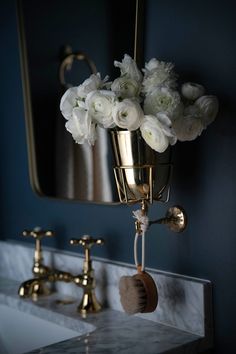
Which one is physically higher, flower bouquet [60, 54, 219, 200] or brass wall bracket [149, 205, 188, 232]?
flower bouquet [60, 54, 219, 200]

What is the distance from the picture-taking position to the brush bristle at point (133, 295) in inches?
47.3

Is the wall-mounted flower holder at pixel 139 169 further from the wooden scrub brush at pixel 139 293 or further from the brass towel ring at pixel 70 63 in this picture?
the brass towel ring at pixel 70 63

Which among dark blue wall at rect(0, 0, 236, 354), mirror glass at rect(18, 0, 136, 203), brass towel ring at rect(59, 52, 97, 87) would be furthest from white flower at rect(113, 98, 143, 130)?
brass towel ring at rect(59, 52, 97, 87)

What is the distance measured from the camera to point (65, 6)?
63.5 inches

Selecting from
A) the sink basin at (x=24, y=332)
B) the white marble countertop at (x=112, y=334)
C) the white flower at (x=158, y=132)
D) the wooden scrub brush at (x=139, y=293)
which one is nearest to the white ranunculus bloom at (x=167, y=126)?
the white flower at (x=158, y=132)

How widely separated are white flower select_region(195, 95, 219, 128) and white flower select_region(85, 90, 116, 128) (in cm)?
18

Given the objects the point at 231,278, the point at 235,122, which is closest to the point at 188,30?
the point at 235,122

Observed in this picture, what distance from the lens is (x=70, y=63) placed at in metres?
1.60

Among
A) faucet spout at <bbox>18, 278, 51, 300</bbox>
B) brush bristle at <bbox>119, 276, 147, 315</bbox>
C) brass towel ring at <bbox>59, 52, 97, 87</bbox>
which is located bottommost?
faucet spout at <bbox>18, 278, 51, 300</bbox>

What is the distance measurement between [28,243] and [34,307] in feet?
1.20

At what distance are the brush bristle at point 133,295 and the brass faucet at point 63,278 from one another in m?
0.24

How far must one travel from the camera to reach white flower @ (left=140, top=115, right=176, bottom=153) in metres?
1.09

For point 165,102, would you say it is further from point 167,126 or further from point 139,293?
point 139,293

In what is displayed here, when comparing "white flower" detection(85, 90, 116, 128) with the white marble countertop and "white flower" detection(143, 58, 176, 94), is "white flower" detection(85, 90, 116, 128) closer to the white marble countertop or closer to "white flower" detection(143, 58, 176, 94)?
"white flower" detection(143, 58, 176, 94)
